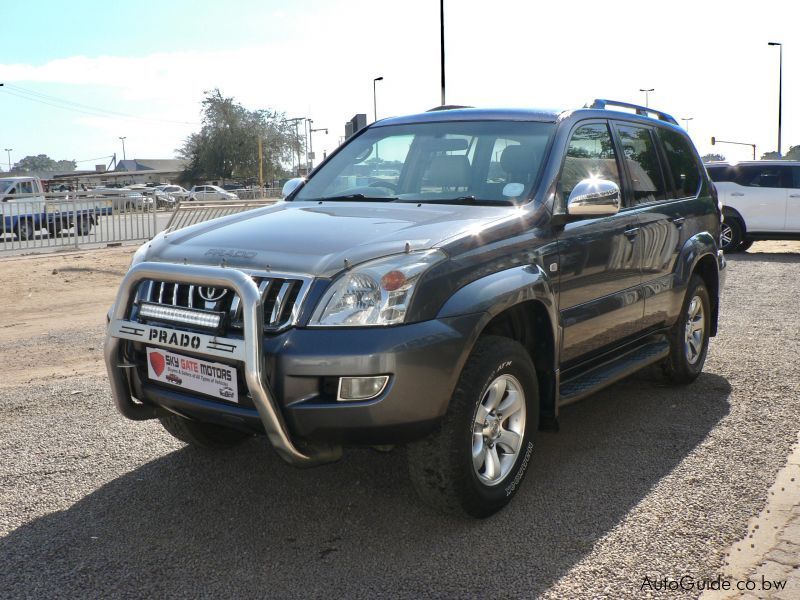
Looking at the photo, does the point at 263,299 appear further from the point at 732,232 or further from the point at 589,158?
the point at 732,232

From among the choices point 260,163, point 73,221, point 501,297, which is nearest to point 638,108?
point 501,297

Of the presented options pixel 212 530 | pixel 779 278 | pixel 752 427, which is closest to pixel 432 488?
pixel 212 530

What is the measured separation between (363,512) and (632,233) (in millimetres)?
2421

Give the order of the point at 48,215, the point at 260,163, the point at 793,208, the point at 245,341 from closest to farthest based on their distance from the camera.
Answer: the point at 245,341
the point at 793,208
the point at 48,215
the point at 260,163

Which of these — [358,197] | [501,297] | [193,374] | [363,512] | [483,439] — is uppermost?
[358,197]

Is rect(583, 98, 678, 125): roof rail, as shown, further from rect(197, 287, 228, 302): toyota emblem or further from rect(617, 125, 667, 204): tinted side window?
rect(197, 287, 228, 302): toyota emblem

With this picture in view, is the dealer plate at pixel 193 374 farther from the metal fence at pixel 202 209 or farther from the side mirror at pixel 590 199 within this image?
the metal fence at pixel 202 209

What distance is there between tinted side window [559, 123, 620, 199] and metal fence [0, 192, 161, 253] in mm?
14271

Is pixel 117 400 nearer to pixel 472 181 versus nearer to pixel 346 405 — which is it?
pixel 346 405

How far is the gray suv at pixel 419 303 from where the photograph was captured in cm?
327

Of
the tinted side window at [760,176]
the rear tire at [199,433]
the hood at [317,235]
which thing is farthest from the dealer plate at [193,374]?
the tinted side window at [760,176]

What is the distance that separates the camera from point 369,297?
11.0ft

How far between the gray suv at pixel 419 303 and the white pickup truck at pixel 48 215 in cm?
1345

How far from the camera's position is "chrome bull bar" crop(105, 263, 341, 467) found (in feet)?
10.5
